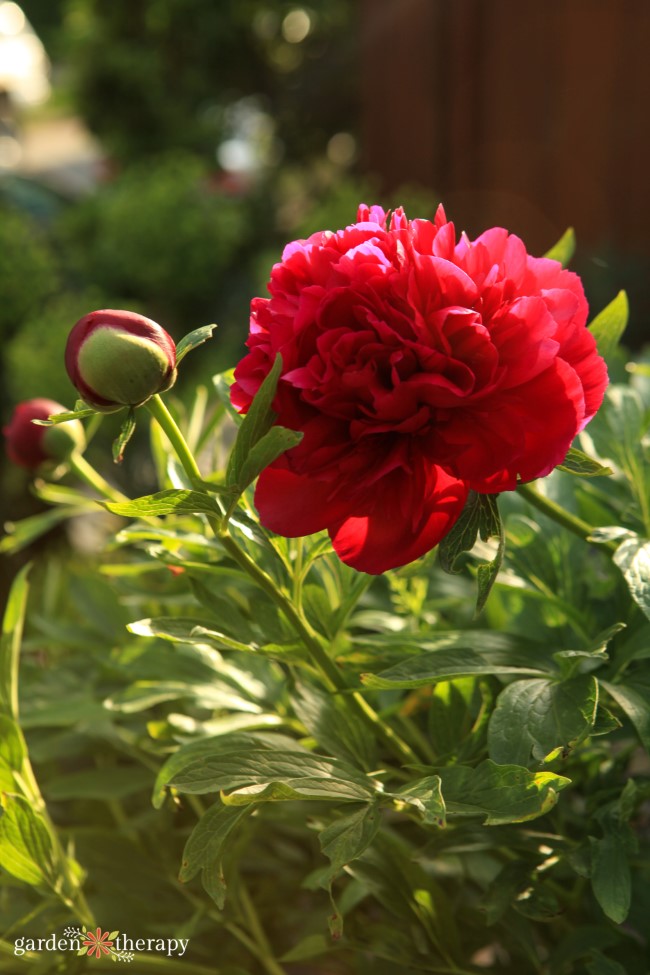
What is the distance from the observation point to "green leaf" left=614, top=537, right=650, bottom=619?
40 centimetres

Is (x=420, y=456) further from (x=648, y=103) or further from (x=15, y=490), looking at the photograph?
(x=648, y=103)

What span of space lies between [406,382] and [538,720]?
0.15 meters

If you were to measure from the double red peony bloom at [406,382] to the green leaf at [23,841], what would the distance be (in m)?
0.19

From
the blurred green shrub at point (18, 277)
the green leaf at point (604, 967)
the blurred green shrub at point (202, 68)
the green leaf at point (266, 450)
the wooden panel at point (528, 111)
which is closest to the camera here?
the green leaf at point (266, 450)

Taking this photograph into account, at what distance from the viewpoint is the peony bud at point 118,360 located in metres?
0.35

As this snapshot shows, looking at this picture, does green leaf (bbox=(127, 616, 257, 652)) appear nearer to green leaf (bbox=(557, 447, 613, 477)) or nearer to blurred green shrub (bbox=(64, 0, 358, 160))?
green leaf (bbox=(557, 447, 613, 477))

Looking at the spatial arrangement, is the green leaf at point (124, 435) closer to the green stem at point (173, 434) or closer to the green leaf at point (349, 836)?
the green stem at point (173, 434)

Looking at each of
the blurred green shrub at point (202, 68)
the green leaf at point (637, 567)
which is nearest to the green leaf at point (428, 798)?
the green leaf at point (637, 567)

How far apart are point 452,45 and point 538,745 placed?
373 centimetres

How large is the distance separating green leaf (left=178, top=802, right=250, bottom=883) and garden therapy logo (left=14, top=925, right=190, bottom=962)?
11 centimetres

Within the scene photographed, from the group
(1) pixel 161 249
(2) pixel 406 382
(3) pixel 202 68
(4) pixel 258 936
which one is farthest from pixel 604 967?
(3) pixel 202 68

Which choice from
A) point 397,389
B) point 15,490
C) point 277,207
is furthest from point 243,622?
point 277,207

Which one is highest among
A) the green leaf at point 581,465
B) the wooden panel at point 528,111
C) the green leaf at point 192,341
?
the wooden panel at point 528,111

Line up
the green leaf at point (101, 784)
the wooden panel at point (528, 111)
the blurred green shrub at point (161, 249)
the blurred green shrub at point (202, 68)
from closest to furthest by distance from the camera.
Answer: the green leaf at point (101, 784)
the wooden panel at point (528, 111)
the blurred green shrub at point (161, 249)
the blurred green shrub at point (202, 68)
